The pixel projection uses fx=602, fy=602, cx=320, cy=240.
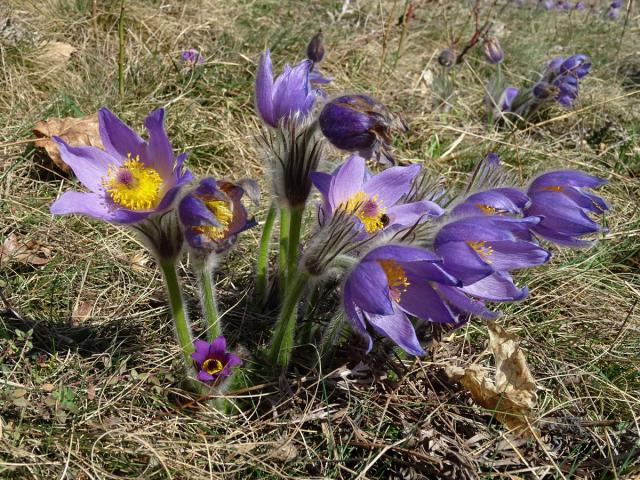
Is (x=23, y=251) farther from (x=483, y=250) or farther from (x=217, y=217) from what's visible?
(x=483, y=250)

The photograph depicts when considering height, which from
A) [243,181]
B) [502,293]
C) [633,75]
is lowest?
[633,75]

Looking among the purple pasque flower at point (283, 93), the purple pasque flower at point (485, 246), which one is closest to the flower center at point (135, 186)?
the purple pasque flower at point (283, 93)

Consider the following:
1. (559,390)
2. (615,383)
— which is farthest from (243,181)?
(615,383)

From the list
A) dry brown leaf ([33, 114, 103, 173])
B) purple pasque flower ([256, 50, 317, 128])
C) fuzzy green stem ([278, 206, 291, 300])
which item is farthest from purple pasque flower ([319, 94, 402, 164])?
dry brown leaf ([33, 114, 103, 173])

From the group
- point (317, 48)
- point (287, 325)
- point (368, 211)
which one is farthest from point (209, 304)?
point (317, 48)

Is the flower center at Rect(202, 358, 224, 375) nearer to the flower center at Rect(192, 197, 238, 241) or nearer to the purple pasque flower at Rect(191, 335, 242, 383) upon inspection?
the purple pasque flower at Rect(191, 335, 242, 383)

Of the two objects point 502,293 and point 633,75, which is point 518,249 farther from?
point 633,75
